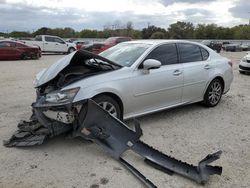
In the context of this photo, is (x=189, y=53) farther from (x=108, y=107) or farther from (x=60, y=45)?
(x=60, y=45)

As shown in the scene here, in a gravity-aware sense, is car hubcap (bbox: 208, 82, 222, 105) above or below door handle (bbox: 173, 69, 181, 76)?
below

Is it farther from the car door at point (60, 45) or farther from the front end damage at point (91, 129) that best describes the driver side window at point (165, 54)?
the car door at point (60, 45)

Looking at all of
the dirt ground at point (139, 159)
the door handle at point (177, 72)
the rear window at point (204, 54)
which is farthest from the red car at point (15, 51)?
the door handle at point (177, 72)

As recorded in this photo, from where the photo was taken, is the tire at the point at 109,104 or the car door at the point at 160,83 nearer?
the tire at the point at 109,104

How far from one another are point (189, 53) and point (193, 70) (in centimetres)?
42

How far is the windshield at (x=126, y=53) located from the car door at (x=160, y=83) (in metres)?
0.20

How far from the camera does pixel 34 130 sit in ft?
14.9

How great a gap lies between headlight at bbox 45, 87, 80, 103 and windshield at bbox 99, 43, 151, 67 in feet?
4.27

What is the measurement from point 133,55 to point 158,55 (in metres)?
0.51

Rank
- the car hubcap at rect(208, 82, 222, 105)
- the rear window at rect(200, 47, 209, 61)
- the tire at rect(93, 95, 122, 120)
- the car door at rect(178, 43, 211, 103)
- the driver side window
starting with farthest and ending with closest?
the car hubcap at rect(208, 82, 222, 105), the rear window at rect(200, 47, 209, 61), the car door at rect(178, 43, 211, 103), the driver side window, the tire at rect(93, 95, 122, 120)

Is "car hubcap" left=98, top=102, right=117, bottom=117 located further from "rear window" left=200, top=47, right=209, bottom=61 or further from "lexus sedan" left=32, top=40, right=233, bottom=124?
"rear window" left=200, top=47, right=209, bottom=61

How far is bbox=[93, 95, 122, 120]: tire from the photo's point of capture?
464 cm

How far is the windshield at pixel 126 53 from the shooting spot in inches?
214

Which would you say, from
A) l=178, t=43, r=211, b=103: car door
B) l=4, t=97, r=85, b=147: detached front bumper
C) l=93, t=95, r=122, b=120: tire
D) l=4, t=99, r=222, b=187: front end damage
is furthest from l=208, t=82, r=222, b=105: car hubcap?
l=4, t=97, r=85, b=147: detached front bumper
